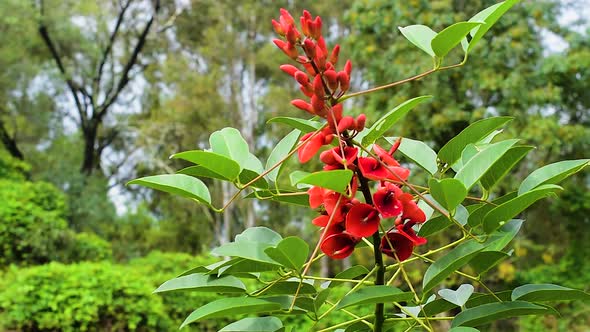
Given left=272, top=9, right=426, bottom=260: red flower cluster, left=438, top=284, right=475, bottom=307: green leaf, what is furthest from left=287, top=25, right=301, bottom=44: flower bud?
left=438, top=284, right=475, bottom=307: green leaf

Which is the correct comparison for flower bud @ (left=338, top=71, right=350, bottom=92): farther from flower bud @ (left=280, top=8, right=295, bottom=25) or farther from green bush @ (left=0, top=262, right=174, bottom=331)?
green bush @ (left=0, top=262, right=174, bottom=331)

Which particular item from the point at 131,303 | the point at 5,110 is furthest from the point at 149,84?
the point at 131,303

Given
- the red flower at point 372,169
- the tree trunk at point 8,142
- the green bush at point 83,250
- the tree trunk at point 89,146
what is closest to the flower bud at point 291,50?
the red flower at point 372,169

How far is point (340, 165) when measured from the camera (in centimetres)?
51

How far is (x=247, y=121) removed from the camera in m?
13.4

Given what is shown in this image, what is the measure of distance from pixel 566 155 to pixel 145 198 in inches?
406

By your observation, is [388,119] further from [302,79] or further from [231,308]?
[231,308]

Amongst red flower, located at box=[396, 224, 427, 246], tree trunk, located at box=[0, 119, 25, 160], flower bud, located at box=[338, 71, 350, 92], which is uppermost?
tree trunk, located at box=[0, 119, 25, 160]

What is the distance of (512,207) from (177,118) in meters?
12.9

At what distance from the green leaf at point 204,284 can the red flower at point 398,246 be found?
0.14 metres

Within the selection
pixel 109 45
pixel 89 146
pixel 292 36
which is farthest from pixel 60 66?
pixel 292 36

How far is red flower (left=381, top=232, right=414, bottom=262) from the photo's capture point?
54 cm

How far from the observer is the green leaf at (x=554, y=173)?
519 mm

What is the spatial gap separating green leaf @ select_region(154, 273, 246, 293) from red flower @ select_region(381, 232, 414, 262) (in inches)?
5.5
